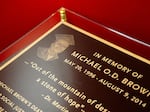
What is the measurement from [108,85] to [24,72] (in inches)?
12.1

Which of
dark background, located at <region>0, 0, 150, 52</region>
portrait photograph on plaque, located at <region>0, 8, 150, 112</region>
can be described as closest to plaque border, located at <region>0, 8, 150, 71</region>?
portrait photograph on plaque, located at <region>0, 8, 150, 112</region>

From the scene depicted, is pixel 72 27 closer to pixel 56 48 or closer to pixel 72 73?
pixel 56 48

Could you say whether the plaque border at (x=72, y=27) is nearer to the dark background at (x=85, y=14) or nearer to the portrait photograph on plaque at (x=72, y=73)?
the portrait photograph on plaque at (x=72, y=73)

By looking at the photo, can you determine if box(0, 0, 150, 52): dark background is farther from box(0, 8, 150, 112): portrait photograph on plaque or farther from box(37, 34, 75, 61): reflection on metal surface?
box(37, 34, 75, 61): reflection on metal surface

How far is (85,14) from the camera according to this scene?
4.76ft

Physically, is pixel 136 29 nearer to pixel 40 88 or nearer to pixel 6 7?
pixel 40 88

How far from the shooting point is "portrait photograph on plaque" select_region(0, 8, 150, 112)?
1088 mm

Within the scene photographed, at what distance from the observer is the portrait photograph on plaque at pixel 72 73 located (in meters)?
1.09

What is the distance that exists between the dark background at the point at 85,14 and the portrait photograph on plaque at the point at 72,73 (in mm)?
104

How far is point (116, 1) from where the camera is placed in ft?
4.41

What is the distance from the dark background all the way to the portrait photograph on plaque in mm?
104

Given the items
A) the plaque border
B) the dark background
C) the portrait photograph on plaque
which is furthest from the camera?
the dark background

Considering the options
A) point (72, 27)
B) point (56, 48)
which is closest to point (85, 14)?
point (72, 27)

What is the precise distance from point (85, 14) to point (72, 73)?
1.20ft
